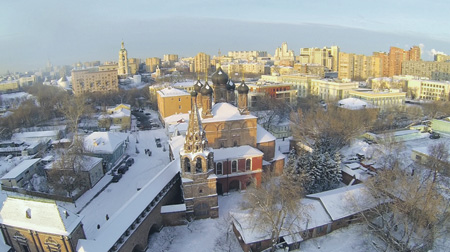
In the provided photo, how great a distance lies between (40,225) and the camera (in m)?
14.1

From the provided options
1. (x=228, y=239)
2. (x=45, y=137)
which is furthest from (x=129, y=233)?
(x=45, y=137)

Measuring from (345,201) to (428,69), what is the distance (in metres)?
76.7

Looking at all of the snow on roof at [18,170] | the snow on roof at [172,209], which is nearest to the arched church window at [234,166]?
the snow on roof at [172,209]

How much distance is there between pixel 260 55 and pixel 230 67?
237ft

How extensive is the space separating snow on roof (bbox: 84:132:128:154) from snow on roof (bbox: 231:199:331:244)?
1615cm

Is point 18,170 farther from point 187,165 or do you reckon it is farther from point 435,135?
point 435,135

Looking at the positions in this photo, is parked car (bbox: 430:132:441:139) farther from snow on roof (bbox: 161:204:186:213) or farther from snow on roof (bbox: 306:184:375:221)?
snow on roof (bbox: 161:204:186:213)

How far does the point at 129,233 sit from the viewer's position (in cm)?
1587

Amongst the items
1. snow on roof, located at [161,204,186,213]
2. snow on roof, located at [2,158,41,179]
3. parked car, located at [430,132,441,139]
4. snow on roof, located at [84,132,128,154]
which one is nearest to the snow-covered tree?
snow on roof, located at [161,204,186,213]

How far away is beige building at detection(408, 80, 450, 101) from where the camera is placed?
190 ft

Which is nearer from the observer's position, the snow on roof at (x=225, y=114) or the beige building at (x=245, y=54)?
the snow on roof at (x=225, y=114)

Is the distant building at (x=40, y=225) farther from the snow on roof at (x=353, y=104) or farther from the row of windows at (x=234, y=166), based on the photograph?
the snow on roof at (x=353, y=104)

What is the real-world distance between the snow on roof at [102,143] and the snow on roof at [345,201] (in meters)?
19.2

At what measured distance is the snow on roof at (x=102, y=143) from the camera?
1126 inches
